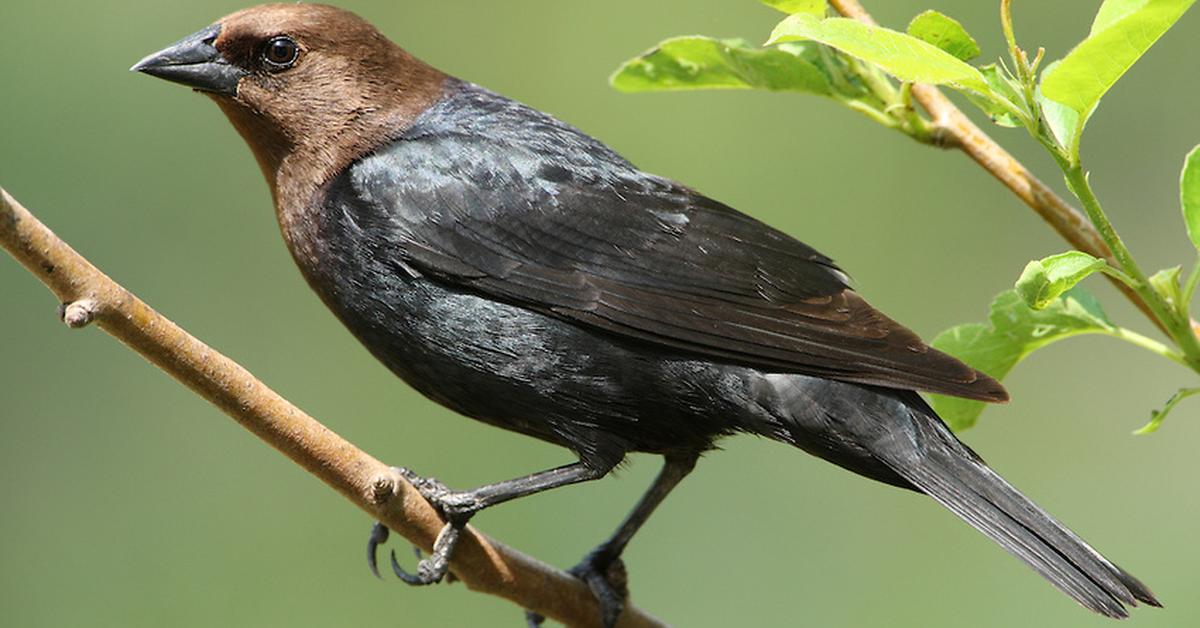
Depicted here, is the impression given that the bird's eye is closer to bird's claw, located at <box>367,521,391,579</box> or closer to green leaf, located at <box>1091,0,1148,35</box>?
bird's claw, located at <box>367,521,391,579</box>

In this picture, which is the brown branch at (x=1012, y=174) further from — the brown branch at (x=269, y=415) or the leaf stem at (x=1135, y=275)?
the brown branch at (x=269, y=415)

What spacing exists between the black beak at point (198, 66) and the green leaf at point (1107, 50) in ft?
8.06

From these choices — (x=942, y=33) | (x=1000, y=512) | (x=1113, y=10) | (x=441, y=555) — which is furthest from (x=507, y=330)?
(x=1113, y=10)

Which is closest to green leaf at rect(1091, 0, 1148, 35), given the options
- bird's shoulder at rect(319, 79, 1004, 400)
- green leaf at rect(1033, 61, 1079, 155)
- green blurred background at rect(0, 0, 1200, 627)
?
green leaf at rect(1033, 61, 1079, 155)

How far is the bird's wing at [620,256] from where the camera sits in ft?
11.3

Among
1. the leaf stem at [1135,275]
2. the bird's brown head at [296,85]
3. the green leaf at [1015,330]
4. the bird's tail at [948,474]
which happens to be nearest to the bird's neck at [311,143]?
the bird's brown head at [296,85]

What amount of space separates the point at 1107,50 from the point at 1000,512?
52.6 inches

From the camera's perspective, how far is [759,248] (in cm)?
367

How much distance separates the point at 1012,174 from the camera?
274cm

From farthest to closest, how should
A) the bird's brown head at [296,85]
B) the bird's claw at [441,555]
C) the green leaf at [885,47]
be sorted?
the bird's brown head at [296,85], the bird's claw at [441,555], the green leaf at [885,47]

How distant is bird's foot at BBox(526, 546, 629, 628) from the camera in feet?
12.7

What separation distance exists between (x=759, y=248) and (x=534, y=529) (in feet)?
7.92

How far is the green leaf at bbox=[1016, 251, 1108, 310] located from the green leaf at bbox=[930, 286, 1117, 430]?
1.10 ft

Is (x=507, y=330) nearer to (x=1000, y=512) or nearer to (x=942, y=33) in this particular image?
(x=1000, y=512)
